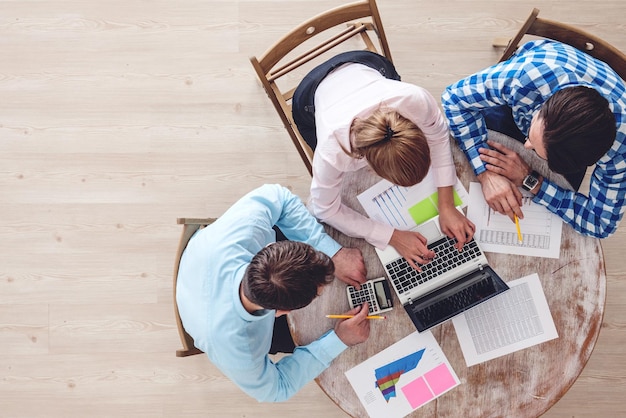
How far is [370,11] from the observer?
5.48ft

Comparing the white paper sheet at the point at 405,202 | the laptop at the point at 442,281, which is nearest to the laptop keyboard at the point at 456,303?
the laptop at the point at 442,281

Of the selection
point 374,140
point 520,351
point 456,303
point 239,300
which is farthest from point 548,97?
point 239,300

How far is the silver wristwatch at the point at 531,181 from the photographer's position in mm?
1597

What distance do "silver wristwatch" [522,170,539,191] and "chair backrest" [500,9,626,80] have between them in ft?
1.36

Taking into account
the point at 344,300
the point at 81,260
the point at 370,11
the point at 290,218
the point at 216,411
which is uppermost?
the point at 370,11

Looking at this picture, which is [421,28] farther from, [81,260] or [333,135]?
[81,260]

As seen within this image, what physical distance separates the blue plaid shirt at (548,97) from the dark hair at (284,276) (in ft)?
2.16

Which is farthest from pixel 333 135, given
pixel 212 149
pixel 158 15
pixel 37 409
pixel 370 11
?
pixel 37 409

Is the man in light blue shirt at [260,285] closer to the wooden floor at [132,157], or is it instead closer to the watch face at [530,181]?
the watch face at [530,181]

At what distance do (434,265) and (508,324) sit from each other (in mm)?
291

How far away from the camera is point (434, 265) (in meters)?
1.58

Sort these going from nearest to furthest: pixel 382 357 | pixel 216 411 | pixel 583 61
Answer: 1. pixel 583 61
2. pixel 382 357
3. pixel 216 411

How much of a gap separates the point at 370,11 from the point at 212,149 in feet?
3.37

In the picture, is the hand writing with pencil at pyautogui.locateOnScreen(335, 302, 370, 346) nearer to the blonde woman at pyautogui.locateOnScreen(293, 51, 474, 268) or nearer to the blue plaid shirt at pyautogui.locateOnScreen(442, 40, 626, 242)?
the blonde woman at pyautogui.locateOnScreen(293, 51, 474, 268)
